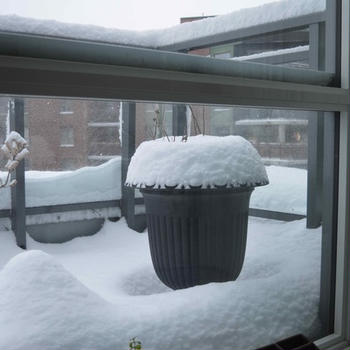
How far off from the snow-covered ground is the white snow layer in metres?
0.40

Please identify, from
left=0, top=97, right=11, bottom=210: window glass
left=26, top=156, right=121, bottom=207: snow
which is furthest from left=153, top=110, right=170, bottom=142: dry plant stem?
left=0, top=97, right=11, bottom=210: window glass

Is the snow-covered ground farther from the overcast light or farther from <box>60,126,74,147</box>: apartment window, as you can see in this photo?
the overcast light

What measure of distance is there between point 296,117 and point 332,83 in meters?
0.14

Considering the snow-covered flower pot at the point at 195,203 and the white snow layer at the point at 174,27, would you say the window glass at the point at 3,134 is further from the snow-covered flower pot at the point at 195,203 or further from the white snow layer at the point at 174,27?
the snow-covered flower pot at the point at 195,203

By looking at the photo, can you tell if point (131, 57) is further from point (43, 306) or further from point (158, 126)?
point (43, 306)

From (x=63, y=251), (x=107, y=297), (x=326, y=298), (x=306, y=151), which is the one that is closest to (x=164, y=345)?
(x=107, y=297)

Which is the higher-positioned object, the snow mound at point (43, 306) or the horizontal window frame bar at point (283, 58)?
the horizontal window frame bar at point (283, 58)

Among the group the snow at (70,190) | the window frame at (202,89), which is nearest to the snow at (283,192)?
the snow at (70,190)

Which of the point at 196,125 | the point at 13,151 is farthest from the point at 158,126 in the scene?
the point at 13,151

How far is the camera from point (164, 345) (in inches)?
42.4

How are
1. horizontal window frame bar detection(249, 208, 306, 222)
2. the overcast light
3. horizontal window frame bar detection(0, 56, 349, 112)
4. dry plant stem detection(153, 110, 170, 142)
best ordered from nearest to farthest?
horizontal window frame bar detection(0, 56, 349, 112) < the overcast light < dry plant stem detection(153, 110, 170, 142) < horizontal window frame bar detection(249, 208, 306, 222)

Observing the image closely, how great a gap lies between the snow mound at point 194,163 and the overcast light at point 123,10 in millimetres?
272

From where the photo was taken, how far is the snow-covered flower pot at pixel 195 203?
3.92ft

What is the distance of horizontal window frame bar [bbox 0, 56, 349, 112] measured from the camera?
2.52 ft
